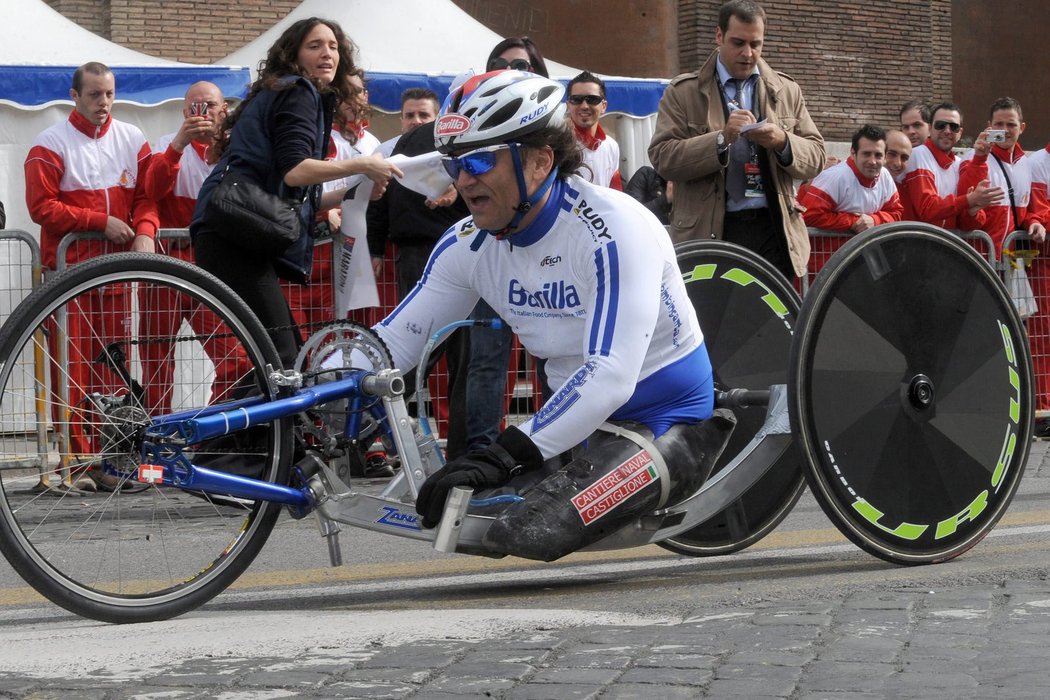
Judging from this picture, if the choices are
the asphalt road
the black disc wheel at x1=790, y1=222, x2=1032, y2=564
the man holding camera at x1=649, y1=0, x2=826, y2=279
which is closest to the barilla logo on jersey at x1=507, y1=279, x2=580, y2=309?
the black disc wheel at x1=790, y1=222, x2=1032, y2=564

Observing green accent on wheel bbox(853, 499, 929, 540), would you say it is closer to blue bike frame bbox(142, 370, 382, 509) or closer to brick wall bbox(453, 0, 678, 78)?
blue bike frame bbox(142, 370, 382, 509)

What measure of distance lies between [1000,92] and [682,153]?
22.6 metres

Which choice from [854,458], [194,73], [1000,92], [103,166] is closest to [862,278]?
[854,458]

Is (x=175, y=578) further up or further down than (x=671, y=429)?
further down

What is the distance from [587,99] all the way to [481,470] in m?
5.20

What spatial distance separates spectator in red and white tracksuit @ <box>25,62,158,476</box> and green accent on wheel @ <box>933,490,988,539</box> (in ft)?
15.0

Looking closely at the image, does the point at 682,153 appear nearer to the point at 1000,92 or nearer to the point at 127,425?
the point at 127,425

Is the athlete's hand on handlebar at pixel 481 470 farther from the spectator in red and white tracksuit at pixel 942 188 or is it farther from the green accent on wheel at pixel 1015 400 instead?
the spectator in red and white tracksuit at pixel 942 188

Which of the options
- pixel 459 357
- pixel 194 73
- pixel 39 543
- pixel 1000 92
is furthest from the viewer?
pixel 1000 92

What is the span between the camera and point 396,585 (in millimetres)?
5387

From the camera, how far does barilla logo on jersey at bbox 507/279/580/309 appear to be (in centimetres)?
486

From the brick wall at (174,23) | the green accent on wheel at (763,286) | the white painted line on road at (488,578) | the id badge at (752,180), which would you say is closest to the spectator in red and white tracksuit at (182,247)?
the white painted line on road at (488,578)

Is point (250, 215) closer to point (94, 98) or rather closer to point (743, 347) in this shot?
point (743, 347)

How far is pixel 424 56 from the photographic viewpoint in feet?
42.9
